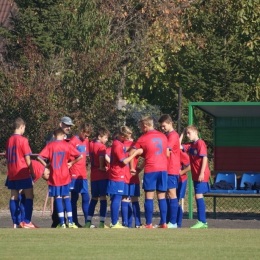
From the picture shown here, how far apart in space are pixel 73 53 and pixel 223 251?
1435cm

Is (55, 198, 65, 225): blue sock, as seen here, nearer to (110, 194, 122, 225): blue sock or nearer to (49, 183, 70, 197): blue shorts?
(49, 183, 70, 197): blue shorts

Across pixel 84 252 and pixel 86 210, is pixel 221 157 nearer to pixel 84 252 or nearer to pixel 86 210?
pixel 86 210

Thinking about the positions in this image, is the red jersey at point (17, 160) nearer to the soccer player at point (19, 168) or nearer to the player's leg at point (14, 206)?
the soccer player at point (19, 168)

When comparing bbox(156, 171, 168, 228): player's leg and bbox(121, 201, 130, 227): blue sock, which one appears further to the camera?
bbox(121, 201, 130, 227): blue sock

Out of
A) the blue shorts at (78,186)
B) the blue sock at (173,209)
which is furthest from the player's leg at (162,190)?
the blue shorts at (78,186)

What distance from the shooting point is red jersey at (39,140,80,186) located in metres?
13.2

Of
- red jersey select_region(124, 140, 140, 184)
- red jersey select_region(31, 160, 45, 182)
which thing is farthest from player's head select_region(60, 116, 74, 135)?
red jersey select_region(124, 140, 140, 184)

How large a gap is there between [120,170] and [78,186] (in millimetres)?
1200

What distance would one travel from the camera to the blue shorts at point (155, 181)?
1310 centimetres

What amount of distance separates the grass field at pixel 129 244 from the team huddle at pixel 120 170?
106 centimetres

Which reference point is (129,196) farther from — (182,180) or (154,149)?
(154,149)

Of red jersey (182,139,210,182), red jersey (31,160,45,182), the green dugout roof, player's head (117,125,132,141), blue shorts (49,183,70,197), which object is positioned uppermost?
the green dugout roof

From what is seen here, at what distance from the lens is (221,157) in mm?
19156

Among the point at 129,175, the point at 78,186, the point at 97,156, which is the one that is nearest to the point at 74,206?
the point at 78,186
